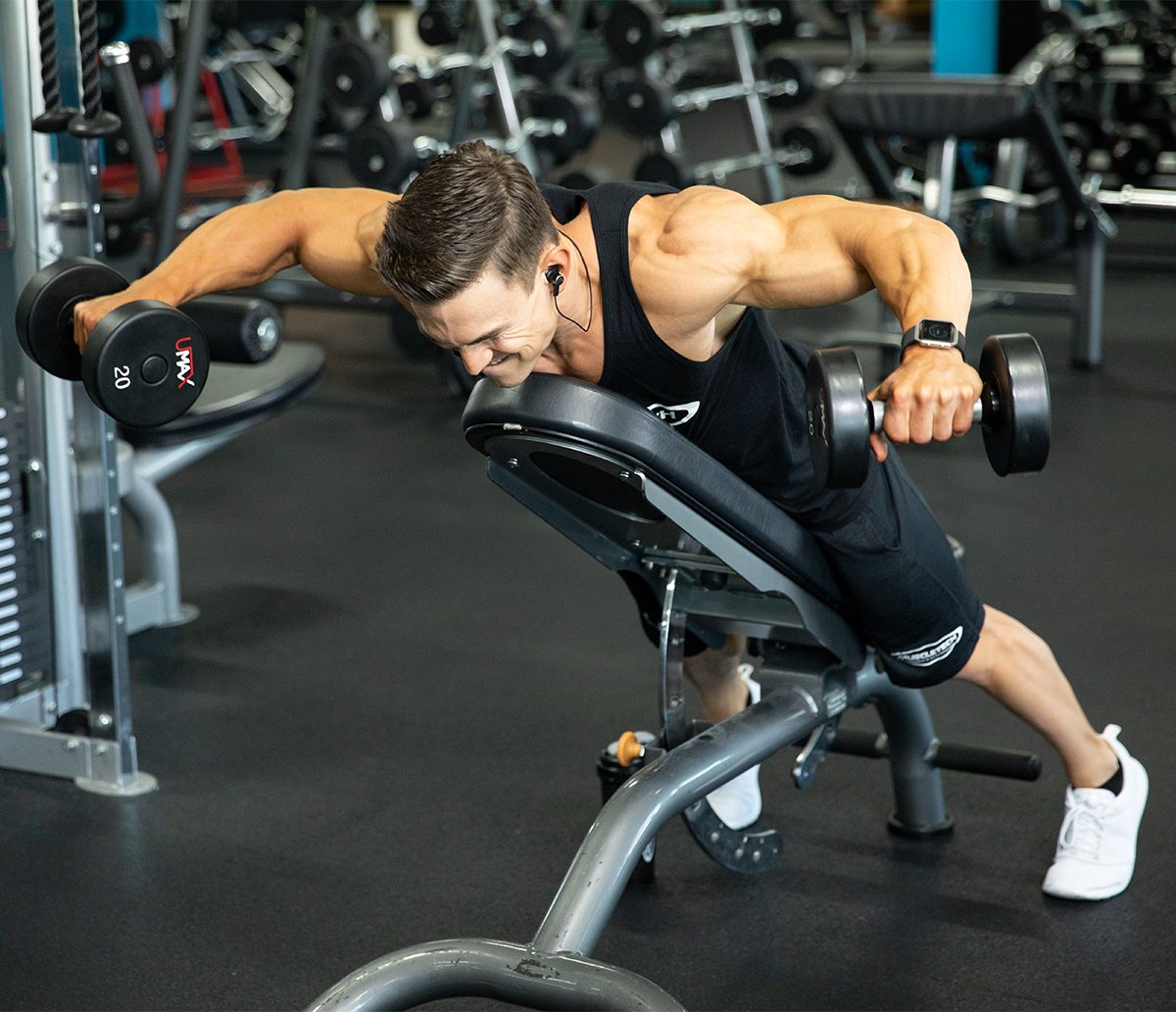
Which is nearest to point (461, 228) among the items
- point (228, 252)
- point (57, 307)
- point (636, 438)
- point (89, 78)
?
point (636, 438)

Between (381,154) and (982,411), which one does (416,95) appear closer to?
(381,154)

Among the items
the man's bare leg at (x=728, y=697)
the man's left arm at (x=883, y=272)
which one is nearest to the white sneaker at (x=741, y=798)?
the man's bare leg at (x=728, y=697)

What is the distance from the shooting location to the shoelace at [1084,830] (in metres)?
2.04

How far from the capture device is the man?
147 centimetres

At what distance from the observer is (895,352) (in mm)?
4605

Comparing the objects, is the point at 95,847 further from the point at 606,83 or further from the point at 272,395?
the point at 606,83

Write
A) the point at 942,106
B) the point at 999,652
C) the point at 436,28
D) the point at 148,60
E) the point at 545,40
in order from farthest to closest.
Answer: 1. the point at 436,28
2. the point at 545,40
3. the point at 148,60
4. the point at 942,106
5. the point at 999,652

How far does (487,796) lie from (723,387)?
37.8 inches

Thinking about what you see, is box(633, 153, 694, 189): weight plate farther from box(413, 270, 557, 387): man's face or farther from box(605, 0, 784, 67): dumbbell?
box(413, 270, 557, 387): man's face

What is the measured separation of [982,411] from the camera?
54.0 inches

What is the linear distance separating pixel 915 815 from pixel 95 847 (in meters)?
1.26

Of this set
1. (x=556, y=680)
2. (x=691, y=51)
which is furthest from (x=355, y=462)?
(x=691, y=51)

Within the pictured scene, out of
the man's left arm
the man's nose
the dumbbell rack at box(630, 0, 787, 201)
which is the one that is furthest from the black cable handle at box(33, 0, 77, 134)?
the dumbbell rack at box(630, 0, 787, 201)

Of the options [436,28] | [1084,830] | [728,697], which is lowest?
[1084,830]
